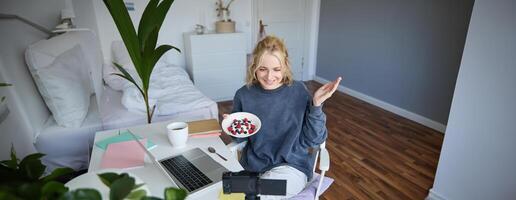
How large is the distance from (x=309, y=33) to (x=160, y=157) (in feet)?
12.2

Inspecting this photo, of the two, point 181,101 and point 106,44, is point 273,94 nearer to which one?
point 181,101

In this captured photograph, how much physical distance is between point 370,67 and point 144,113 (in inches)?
106

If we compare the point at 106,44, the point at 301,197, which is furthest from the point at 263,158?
the point at 106,44

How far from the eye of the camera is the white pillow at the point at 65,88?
1.46 m

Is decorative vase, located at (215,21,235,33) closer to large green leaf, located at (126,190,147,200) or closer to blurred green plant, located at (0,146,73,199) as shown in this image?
blurred green plant, located at (0,146,73,199)

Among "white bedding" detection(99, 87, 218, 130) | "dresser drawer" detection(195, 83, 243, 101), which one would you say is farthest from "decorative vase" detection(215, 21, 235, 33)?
Answer: "white bedding" detection(99, 87, 218, 130)

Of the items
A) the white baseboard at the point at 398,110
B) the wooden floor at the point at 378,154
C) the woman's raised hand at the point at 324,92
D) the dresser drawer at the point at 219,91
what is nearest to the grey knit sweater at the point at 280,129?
the woman's raised hand at the point at 324,92

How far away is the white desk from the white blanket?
0.73 metres

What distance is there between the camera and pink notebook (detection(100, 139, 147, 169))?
104 centimetres

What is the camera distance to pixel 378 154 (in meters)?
2.45

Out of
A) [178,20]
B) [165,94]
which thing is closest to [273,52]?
[165,94]

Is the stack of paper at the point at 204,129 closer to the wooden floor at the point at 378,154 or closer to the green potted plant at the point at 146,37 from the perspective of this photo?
the green potted plant at the point at 146,37

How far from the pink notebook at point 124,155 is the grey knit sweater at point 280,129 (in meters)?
0.49

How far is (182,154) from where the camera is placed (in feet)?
3.66
